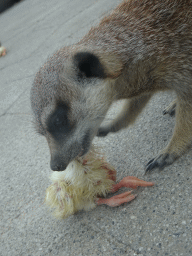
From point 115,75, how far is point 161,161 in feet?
2.24

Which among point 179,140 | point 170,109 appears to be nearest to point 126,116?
point 170,109

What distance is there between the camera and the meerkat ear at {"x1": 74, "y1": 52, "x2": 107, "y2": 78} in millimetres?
1588

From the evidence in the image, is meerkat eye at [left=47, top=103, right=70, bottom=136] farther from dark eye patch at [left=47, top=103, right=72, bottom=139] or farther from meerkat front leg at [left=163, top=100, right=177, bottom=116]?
meerkat front leg at [left=163, top=100, right=177, bottom=116]

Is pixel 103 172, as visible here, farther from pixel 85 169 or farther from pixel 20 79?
pixel 20 79

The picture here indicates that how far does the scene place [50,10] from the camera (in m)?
7.49

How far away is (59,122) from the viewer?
5.16 ft

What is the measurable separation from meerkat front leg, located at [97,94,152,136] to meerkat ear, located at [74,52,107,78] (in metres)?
0.72

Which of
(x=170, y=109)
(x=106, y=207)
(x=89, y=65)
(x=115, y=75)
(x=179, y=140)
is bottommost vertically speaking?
(x=170, y=109)

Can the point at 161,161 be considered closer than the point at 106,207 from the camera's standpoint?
No

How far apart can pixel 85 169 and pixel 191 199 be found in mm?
652

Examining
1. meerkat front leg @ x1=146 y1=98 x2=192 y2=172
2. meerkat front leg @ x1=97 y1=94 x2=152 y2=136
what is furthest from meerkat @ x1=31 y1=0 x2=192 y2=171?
meerkat front leg @ x1=97 y1=94 x2=152 y2=136

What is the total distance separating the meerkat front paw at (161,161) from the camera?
72.9 inches

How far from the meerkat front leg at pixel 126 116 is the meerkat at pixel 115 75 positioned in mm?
400

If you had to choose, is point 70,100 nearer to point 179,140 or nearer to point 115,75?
point 115,75
